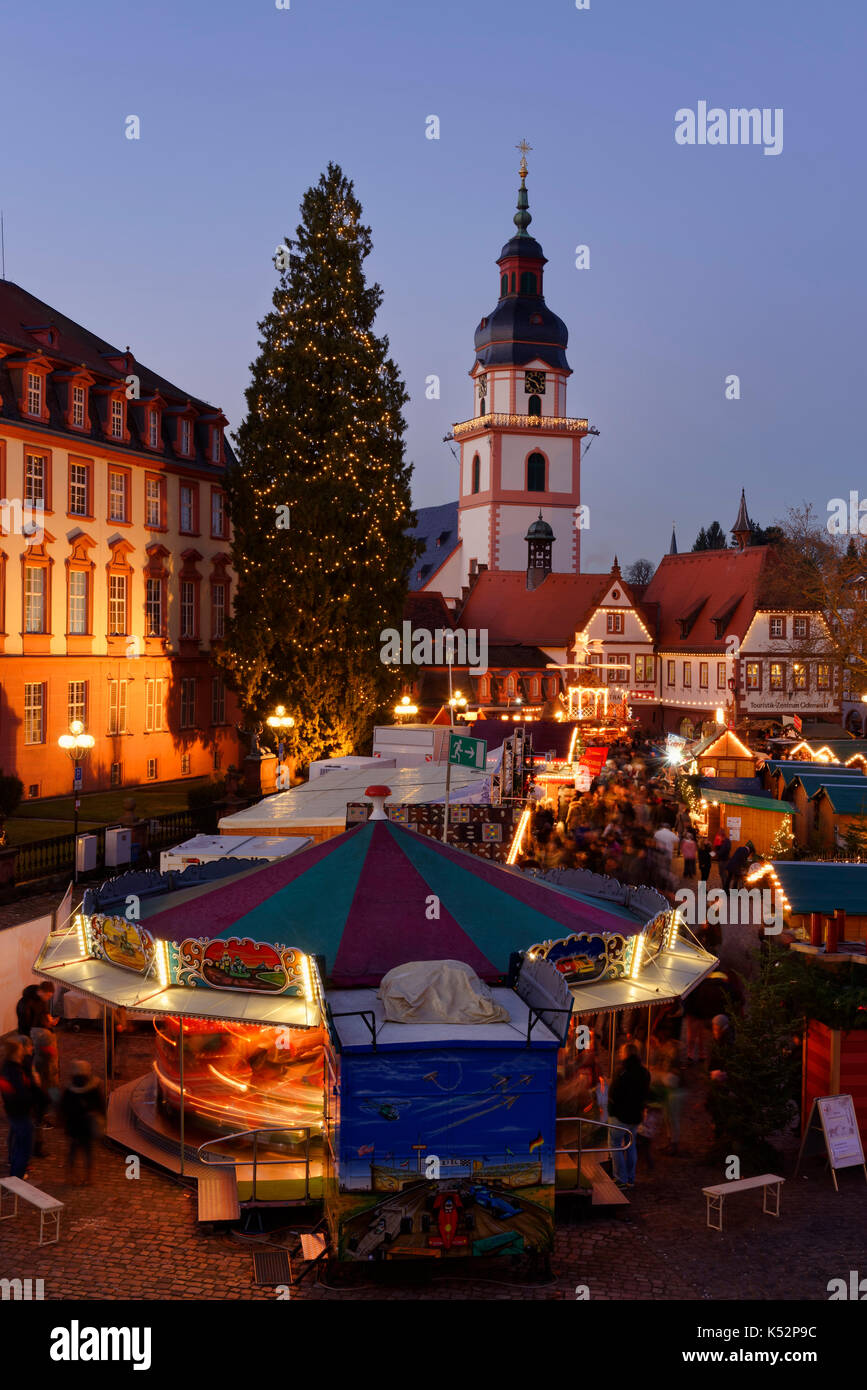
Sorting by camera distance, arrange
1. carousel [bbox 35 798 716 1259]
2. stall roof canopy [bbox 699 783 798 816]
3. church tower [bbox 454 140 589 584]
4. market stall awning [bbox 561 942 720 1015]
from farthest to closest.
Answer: church tower [bbox 454 140 589 584] → stall roof canopy [bbox 699 783 798 816] → market stall awning [bbox 561 942 720 1015] → carousel [bbox 35 798 716 1259]

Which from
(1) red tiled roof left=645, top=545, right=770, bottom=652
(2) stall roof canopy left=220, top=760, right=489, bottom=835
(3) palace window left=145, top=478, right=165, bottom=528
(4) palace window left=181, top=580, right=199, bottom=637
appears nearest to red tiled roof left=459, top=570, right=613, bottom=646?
(1) red tiled roof left=645, top=545, right=770, bottom=652

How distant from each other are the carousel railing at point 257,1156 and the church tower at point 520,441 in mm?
66710

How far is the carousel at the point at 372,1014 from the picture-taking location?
31.6 ft

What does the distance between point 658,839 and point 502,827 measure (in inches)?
385

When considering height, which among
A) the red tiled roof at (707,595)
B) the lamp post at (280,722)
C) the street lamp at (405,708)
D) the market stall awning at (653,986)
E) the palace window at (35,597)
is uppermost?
the red tiled roof at (707,595)

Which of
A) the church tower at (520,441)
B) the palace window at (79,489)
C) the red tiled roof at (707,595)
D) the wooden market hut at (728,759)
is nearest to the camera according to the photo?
the wooden market hut at (728,759)

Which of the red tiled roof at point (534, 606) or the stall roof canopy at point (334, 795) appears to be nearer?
the stall roof canopy at point (334, 795)

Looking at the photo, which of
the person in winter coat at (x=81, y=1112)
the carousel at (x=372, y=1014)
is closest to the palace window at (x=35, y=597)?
the carousel at (x=372, y=1014)

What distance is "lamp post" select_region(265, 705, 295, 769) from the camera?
37203mm

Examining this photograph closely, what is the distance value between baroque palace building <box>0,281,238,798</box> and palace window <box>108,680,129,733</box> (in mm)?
65

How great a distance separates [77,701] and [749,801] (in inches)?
842

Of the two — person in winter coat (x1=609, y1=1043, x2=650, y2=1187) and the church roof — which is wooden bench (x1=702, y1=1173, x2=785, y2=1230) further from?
the church roof

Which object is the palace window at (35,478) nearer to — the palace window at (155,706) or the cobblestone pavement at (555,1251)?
the palace window at (155,706)

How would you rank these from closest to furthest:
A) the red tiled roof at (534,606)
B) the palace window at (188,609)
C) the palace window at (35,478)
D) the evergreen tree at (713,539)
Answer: the palace window at (35,478) < the palace window at (188,609) < the red tiled roof at (534,606) < the evergreen tree at (713,539)
